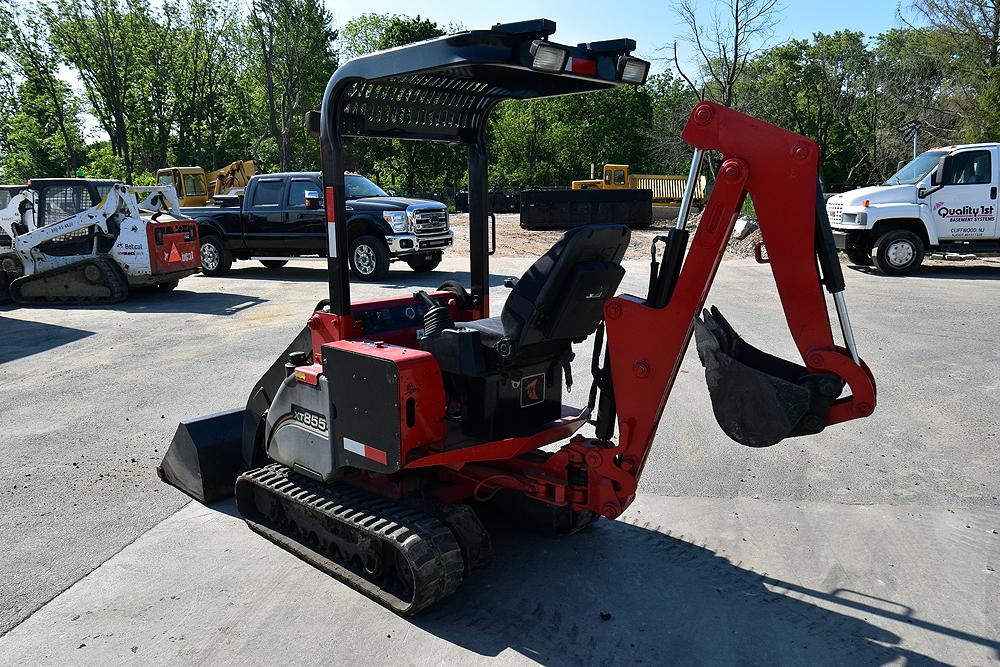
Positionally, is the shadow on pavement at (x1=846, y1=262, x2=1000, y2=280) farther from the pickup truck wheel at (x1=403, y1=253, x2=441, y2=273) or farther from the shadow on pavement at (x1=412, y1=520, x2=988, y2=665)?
the shadow on pavement at (x1=412, y1=520, x2=988, y2=665)

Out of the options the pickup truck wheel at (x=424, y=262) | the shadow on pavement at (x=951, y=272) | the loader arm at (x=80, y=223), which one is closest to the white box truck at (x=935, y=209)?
the shadow on pavement at (x=951, y=272)

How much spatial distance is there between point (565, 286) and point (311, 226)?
13.3m

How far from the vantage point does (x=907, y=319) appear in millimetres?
10875

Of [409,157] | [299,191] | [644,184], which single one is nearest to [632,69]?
[299,191]

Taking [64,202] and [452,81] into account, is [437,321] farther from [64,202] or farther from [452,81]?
[64,202]

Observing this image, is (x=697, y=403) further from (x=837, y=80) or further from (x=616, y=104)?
(x=616, y=104)

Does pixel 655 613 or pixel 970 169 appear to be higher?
pixel 970 169

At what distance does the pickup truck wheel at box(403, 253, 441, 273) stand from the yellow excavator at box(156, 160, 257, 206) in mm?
16529

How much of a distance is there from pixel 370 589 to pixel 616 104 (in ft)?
157

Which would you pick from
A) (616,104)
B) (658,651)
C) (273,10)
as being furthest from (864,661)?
(616,104)

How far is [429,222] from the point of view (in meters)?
15.9

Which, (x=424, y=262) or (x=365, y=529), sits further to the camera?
(x=424, y=262)

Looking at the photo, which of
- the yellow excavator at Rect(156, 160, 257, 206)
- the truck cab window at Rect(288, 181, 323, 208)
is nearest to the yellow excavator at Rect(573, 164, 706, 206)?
the yellow excavator at Rect(156, 160, 257, 206)

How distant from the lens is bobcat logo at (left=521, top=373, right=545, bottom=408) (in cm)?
423
